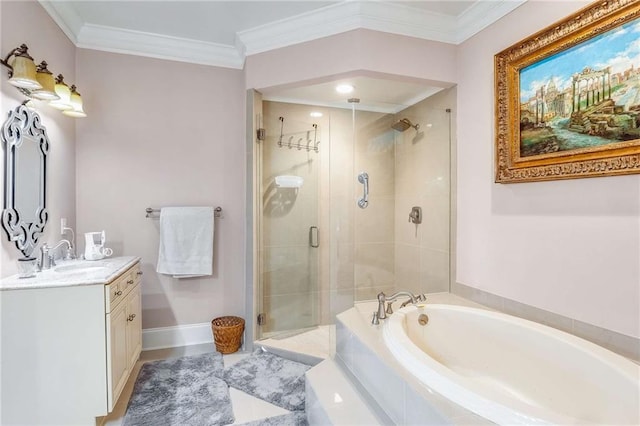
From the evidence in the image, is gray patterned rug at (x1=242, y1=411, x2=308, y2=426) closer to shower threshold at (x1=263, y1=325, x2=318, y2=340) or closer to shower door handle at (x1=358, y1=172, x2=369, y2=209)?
shower threshold at (x1=263, y1=325, x2=318, y2=340)

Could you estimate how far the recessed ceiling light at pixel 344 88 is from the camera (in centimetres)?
269

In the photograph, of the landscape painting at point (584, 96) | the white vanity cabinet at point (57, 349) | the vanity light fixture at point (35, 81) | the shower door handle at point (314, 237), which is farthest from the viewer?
the shower door handle at point (314, 237)

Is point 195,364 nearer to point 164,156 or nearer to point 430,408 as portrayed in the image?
point 164,156

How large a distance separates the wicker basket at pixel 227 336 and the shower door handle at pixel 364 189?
4.85ft

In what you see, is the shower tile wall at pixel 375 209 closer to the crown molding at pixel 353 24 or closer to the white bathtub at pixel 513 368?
the crown molding at pixel 353 24

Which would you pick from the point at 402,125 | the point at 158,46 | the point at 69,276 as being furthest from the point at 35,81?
the point at 402,125

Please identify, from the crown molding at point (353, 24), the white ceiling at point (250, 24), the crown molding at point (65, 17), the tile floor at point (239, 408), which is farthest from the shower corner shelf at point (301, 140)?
the tile floor at point (239, 408)

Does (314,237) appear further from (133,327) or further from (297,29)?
(297,29)

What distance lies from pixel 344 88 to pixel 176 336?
8.39 feet

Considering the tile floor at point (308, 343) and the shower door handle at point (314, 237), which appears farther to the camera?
the shower door handle at point (314, 237)

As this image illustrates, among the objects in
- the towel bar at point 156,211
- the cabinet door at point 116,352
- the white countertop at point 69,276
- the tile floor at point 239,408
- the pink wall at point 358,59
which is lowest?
the tile floor at point 239,408

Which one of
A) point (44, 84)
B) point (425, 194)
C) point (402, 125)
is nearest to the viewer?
point (44, 84)

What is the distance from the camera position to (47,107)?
2172 millimetres

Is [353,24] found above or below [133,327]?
above
